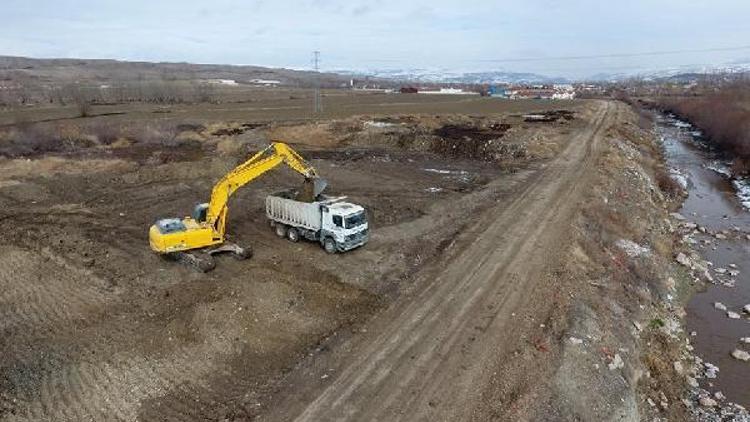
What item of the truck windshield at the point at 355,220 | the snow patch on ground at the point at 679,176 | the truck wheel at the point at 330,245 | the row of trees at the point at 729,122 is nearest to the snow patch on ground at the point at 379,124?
the snow patch on ground at the point at 679,176

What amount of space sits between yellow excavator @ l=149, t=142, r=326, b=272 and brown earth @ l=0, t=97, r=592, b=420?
71 cm

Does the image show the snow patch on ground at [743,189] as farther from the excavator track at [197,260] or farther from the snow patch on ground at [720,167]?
the excavator track at [197,260]

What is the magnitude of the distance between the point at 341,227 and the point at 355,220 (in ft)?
2.34

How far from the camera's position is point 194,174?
4003cm

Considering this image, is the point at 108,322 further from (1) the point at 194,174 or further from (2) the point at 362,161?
(2) the point at 362,161

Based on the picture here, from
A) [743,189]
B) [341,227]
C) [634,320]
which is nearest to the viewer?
[634,320]

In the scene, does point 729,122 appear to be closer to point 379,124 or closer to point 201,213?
point 379,124

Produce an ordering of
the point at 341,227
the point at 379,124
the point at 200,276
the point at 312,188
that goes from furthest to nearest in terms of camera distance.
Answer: the point at 379,124
the point at 312,188
the point at 341,227
the point at 200,276

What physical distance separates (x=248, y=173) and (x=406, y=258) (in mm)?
8047

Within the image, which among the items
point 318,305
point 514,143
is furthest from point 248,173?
point 514,143

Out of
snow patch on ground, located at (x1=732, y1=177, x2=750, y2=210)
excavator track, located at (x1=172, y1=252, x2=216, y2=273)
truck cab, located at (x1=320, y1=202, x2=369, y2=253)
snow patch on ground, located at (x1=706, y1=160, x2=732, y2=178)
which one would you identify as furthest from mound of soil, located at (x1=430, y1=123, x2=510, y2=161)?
excavator track, located at (x1=172, y1=252, x2=216, y2=273)

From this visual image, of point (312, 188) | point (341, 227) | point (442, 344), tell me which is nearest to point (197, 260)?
point (312, 188)

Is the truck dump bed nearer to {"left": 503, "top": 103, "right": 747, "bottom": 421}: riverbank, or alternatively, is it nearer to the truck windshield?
the truck windshield

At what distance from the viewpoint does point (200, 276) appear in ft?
75.3
